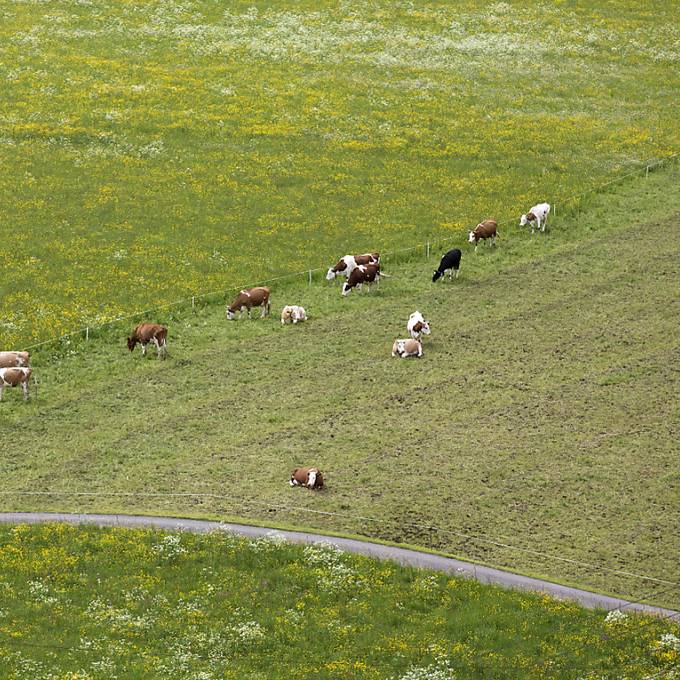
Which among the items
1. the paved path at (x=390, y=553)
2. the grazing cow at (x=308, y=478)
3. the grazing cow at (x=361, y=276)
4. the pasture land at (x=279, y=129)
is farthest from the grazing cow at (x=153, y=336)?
the paved path at (x=390, y=553)

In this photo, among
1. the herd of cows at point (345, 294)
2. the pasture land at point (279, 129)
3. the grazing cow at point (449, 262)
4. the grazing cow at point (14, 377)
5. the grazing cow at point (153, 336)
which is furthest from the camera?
the pasture land at point (279, 129)

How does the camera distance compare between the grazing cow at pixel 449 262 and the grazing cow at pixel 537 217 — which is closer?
the grazing cow at pixel 449 262

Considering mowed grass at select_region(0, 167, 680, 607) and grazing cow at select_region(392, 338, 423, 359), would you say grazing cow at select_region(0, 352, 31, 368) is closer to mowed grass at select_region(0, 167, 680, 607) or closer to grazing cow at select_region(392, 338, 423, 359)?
mowed grass at select_region(0, 167, 680, 607)

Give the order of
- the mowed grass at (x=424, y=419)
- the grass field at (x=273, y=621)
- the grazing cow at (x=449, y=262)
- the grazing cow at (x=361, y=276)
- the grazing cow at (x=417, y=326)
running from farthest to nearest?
the grazing cow at (x=449, y=262) → the grazing cow at (x=361, y=276) → the grazing cow at (x=417, y=326) → the mowed grass at (x=424, y=419) → the grass field at (x=273, y=621)

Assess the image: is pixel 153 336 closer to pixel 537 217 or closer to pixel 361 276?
pixel 361 276

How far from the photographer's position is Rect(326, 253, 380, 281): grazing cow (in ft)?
247

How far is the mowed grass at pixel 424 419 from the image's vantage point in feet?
167

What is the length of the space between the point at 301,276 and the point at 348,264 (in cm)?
294

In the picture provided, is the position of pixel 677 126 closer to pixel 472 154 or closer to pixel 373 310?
pixel 472 154

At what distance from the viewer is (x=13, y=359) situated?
63438mm

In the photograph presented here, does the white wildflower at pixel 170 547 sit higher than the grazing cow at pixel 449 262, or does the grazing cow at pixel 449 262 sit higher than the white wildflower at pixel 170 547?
the grazing cow at pixel 449 262

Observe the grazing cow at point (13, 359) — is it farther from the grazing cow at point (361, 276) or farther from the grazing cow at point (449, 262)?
the grazing cow at point (449, 262)

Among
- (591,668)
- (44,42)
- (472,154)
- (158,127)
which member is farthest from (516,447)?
(44,42)

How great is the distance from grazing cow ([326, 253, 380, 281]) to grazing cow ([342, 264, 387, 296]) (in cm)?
104
